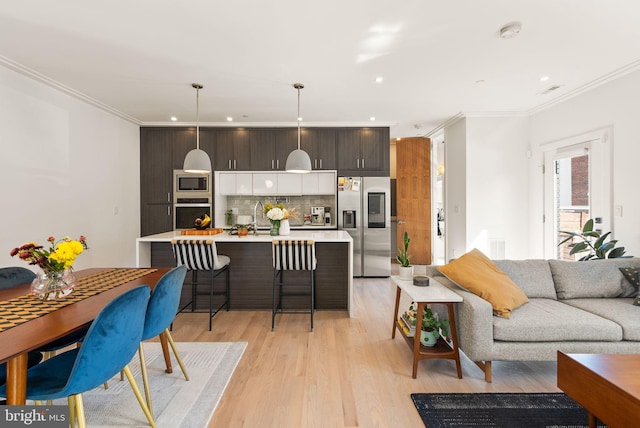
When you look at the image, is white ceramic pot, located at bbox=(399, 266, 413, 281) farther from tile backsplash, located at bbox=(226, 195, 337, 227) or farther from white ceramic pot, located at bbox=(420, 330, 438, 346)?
tile backsplash, located at bbox=(226, 195, 337, 227)

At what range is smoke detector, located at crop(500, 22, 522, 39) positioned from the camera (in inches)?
102

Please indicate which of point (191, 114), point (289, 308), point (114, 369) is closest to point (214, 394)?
point (114, 369)

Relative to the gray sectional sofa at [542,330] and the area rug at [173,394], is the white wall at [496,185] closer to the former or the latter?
the gray sectional sofa at [542,330]

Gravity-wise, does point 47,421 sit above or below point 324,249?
below

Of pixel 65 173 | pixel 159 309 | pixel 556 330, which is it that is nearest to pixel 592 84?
pixel 556 330

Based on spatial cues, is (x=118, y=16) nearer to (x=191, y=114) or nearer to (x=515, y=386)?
(x=191, y=114)

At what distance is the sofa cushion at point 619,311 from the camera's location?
7.47 feet

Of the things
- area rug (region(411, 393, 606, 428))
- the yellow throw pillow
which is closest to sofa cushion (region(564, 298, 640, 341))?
the yellow throw pillow

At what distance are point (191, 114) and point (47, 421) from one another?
455 centimetres

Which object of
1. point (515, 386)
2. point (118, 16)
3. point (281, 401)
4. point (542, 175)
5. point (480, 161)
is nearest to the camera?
point (281, 401)

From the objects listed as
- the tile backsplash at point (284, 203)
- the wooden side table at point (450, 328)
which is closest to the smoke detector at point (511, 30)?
the wooden side table at point (450, 328)

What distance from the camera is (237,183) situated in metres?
5.82

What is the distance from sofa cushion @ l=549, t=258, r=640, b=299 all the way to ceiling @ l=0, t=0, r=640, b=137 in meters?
1.97

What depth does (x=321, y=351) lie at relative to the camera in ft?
9.43
